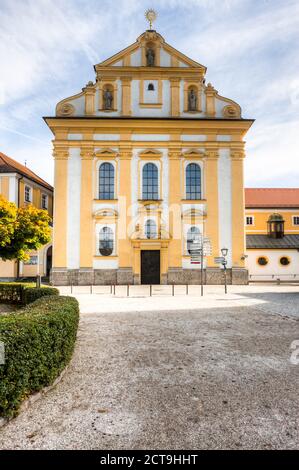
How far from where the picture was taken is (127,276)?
2448 cm

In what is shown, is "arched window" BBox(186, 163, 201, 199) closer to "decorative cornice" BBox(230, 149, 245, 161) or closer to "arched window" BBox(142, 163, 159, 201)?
"arched window" BBox(142, 163, 159, 201)

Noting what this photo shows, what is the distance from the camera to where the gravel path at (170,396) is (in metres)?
3.44

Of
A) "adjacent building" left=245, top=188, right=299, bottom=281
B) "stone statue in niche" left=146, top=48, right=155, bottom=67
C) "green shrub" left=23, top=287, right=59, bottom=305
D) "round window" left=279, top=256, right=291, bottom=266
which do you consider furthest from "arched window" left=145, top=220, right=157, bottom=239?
"round window" left=279, top=256, right=291, bottom=266

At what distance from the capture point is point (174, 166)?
25.5 meters

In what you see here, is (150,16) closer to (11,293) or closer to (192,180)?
(192,180)

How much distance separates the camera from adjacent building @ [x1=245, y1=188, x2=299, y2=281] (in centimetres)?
3081

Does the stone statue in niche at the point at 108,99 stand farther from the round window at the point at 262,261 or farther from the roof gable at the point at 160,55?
the round window at the point at 262,261

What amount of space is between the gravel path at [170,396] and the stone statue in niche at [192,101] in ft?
73.4

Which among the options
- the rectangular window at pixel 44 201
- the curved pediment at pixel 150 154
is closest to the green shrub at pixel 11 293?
the curved pediment at pixel 150 154

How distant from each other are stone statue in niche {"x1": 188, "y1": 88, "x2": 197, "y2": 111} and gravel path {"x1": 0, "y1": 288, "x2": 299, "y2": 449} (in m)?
22.4

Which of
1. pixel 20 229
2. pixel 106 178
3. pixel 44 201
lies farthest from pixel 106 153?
pixel 20 229

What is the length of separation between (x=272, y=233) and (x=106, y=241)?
2002cm
